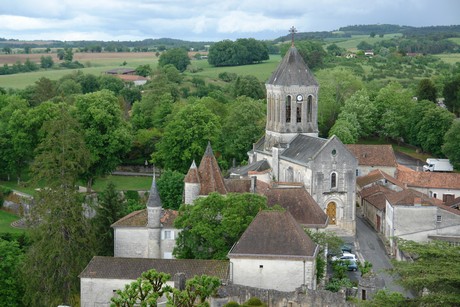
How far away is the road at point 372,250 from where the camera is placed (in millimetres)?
52656

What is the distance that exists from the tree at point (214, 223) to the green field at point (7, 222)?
17.9 meters

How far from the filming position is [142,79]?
152 meters

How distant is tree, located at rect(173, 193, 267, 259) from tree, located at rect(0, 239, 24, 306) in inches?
386

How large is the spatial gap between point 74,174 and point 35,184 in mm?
2947

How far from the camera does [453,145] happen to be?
83.0 meters

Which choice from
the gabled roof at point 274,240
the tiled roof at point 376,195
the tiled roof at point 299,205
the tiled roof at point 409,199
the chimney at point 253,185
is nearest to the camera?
the gabled roof at point 274,240

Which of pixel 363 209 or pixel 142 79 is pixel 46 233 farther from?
pixel 142 79

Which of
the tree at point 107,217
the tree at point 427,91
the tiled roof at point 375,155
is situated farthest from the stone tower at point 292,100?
the tree at point 427,91

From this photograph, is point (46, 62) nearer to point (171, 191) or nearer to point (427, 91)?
point (427, 91)

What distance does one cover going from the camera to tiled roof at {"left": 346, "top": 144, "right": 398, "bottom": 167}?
3051 inches

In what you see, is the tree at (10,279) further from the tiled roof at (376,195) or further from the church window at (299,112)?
the tiled roof at (376,195)

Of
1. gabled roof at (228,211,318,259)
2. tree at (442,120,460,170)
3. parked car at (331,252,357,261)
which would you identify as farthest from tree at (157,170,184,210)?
tree at (442,120,460,170)

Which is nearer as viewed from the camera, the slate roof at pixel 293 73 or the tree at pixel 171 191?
the tree at pixel 171 191

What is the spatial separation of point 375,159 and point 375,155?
0.50 metres
